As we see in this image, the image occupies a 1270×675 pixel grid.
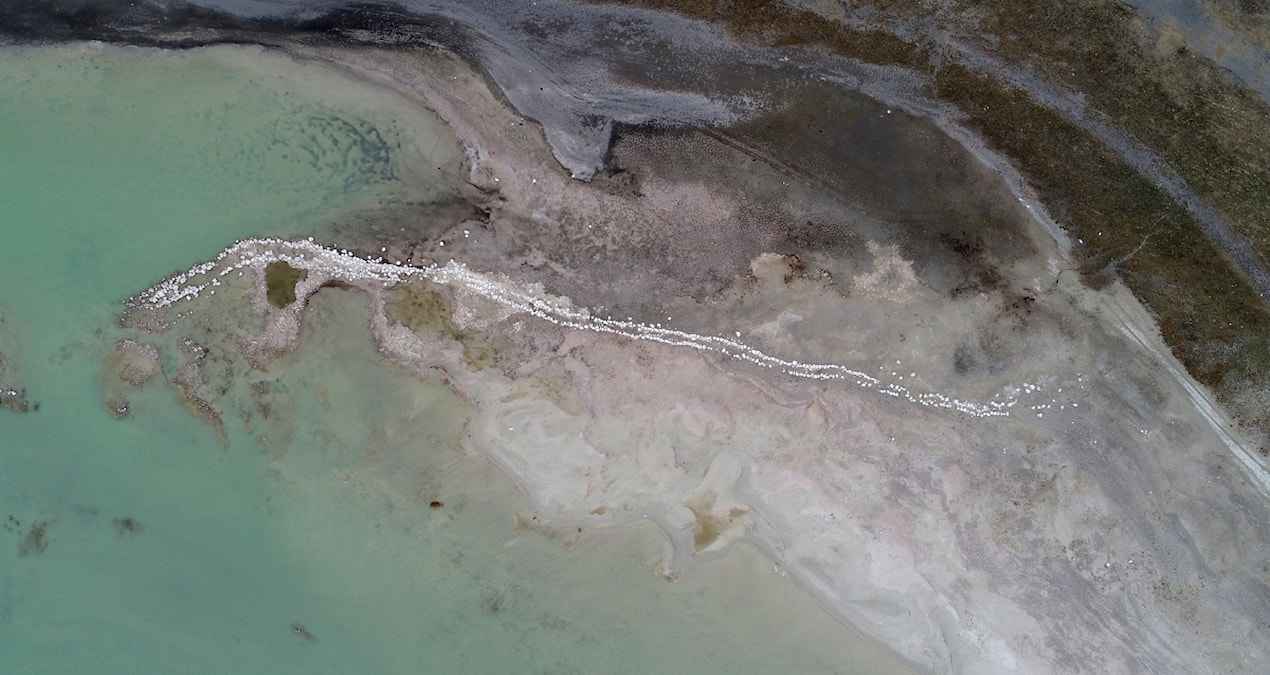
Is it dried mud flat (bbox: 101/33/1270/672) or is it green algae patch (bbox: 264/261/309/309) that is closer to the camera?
dried mud flat (bbox: 101/33/1270/672)

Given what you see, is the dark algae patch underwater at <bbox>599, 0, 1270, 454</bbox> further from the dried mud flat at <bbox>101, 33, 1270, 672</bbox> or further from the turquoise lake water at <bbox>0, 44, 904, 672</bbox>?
the turquoise lake water at <bbox>0, 44, 904, 672</bbox>

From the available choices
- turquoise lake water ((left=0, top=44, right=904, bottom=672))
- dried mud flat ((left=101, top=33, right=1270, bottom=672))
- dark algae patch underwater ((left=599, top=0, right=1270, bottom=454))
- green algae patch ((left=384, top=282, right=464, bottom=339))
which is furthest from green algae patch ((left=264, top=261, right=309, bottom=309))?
dark algae patch underwater ((left=599, top=0, right=1270, bottom=454))

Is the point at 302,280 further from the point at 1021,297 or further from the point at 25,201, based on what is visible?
the point at 1021,297

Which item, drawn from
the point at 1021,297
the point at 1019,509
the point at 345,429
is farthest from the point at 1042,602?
the point at 345,429

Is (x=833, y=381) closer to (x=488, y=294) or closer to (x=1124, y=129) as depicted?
(x=488, y=294)

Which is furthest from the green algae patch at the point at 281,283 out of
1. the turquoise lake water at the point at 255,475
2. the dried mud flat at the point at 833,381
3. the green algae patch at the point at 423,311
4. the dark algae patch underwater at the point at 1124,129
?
the dark algae patch underwater at the point at 1124,129

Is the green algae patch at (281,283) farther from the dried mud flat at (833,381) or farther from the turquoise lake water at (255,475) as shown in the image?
the turquoise lake water at (255,475)
